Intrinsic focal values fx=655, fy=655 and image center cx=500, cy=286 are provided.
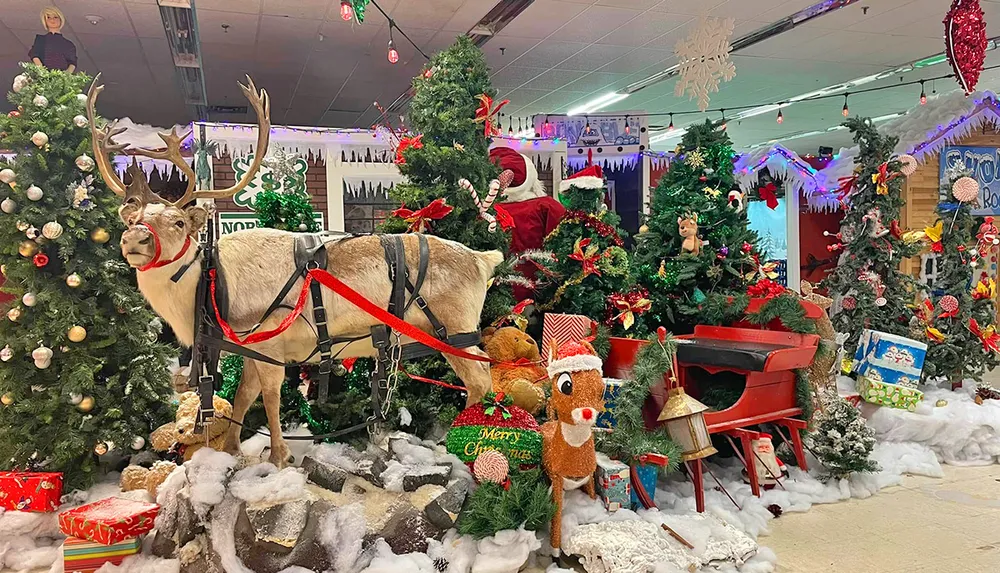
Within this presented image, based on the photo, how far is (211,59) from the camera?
7.63m

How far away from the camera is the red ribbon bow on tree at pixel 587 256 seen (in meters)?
4.30

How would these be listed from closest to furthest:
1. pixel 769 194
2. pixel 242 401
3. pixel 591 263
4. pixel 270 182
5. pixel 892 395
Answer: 1. pixel 242 401
2. pixel 270 182
3. pixel 591 263
4. pixel 892 395
5. pixel 769 194

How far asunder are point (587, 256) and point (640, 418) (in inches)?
48.8

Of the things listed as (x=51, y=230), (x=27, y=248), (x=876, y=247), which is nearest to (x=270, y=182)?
(x=51, y=230)

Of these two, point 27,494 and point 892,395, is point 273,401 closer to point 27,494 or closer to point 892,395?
point 27,494

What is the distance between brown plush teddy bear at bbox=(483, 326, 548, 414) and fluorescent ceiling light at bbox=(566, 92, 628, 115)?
22.8 feet

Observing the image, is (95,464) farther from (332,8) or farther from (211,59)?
(211,59)

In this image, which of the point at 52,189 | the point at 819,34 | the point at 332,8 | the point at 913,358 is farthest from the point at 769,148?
the point at 52,189

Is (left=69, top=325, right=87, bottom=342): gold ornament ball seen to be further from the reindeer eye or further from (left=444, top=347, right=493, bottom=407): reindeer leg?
the reindeer eye

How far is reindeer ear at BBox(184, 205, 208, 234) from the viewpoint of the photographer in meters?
2.65

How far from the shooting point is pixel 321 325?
2.92m

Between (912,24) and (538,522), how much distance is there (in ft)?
23.8

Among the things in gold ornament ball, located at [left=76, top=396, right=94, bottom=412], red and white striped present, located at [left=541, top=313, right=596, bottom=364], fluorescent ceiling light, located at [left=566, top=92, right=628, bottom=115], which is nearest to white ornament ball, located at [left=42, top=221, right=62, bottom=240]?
gold ornament ball, located at [left=76, top=396, right=94, bottom=412]

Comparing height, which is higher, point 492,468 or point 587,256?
point 587,256
